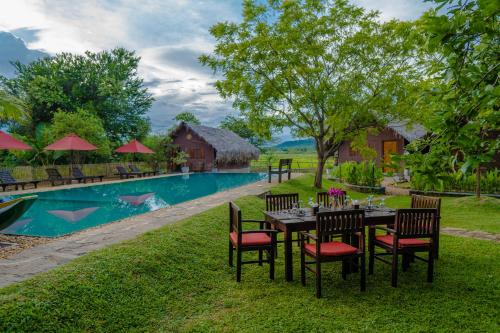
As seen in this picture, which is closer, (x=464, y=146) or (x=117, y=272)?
(x=464, y=146)

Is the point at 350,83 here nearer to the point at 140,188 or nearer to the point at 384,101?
the point at 384,101

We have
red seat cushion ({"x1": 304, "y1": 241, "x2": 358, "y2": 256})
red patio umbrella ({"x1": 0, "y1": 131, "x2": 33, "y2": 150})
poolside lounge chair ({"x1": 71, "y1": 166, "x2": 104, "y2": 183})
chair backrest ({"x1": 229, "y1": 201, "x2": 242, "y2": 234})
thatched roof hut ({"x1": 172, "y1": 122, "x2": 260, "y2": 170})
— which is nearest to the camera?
red seat cushion ({"x1": 304, "y1": 241, "x2": 358, "y2": 256})

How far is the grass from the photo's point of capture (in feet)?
10.7

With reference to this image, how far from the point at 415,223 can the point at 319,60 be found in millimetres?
9185

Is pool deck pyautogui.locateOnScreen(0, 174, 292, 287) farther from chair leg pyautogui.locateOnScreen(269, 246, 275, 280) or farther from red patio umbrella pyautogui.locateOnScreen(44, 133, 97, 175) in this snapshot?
red patio umbrella pyautogui.locateOnScreen(44, 133, 97, 175)

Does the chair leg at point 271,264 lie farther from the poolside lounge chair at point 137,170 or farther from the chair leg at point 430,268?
the poolside lounge chair at point 137,170

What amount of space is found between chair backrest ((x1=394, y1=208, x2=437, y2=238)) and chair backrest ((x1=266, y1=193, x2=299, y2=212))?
1.88 meters

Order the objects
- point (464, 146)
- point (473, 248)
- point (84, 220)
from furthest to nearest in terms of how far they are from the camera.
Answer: point (84, 220) → point (473, 248) → point (464, 146)

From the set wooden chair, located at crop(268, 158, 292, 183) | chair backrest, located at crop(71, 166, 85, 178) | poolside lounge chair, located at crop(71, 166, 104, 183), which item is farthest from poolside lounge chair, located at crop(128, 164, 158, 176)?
wooden chair, located at crop(268, 158, 292, 183)

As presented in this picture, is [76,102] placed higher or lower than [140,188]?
higher

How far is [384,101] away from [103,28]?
33.3ft

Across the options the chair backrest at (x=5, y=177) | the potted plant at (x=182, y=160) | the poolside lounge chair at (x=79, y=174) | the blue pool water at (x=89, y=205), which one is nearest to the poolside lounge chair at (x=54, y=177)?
the poolside lounge chair at (x=79, y=174)

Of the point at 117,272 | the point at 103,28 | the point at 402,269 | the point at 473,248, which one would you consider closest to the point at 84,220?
the point at 117,272

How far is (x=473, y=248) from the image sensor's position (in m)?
5.70
